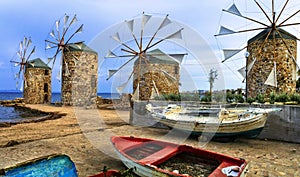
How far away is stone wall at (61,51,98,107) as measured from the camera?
78.2 ft

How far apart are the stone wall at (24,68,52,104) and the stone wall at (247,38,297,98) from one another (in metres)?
25.6

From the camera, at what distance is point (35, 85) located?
28422 millimetres

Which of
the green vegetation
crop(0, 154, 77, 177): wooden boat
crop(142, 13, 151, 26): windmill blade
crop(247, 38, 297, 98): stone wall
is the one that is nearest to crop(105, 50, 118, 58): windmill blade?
crop(142, 13, 151, 26): windmill blade

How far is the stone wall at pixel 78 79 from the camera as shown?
23828 millimetres

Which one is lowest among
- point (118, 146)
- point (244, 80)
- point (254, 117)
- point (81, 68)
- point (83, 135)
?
point (83, 135)

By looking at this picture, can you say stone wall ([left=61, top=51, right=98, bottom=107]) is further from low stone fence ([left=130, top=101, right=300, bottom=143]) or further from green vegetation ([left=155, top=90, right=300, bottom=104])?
low stone fence ([left=130, top=101, right=300, bottom=143])

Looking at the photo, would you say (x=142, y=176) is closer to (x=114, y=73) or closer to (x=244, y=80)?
(x=114, y=73)

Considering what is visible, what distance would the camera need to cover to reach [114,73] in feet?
39.9

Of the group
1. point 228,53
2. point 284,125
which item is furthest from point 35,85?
point 284,125

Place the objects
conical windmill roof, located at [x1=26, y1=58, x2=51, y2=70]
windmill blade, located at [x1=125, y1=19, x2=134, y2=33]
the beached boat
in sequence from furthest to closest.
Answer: conical windmill roof, located at [x1=26, y1=58, x2=51, y2=70] → windmill blade, located at [x1=125, y1=19, x2=134, y2=33] → the beached boat

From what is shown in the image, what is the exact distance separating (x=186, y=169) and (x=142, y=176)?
1.00m

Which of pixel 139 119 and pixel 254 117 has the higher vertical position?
pixel 254 117

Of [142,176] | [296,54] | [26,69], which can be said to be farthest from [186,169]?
[26,69]

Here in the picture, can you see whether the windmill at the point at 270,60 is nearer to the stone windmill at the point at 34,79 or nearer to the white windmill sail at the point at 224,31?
the white windmill sail at the point at 224,31
